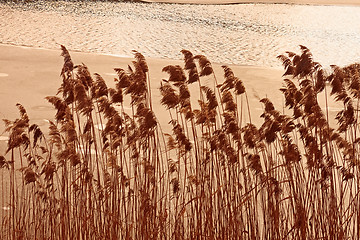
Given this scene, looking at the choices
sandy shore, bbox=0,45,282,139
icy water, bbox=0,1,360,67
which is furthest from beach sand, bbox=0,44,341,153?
icy water, bbox=0,1,360,67

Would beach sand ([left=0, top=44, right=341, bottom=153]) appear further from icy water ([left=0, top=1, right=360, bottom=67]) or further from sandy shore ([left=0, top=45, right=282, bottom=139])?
icy water ([left=0, top=1, right=360, bottom=67])

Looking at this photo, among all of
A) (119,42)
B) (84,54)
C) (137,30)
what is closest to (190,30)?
(137,30)

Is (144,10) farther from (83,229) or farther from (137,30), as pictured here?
(83,229)

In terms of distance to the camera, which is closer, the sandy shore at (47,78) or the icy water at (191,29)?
the sandy shore at (47,78)

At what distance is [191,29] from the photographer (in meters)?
7.64

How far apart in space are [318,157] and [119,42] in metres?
5.00

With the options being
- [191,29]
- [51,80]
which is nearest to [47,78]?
[51,80]

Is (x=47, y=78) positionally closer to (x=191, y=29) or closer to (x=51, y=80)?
(x=51, y=80)

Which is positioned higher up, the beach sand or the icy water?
the icy water

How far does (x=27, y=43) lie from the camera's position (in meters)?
6.54

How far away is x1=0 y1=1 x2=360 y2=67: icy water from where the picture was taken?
21.5ft

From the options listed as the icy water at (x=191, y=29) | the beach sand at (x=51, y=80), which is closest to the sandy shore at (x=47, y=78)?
the beach sand at (x=51, y=80)

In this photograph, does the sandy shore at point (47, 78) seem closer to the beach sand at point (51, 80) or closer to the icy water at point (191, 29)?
the beach sand at point (51, 80)

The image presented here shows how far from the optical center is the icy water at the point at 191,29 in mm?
6566
